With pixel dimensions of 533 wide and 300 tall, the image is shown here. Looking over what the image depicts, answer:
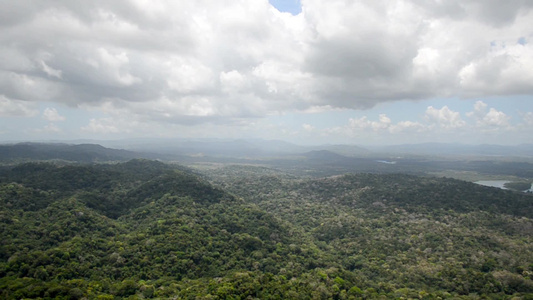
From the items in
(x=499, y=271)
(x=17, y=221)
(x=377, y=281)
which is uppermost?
(x=17, y=221)

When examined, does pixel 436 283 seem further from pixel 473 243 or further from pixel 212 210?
pixel 212 210

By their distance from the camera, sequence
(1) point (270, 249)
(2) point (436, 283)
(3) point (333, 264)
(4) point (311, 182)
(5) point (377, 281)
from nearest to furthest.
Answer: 1. (2) point (436, 283)
2. (5) point (377, 281)
3. (3) point (333, 264)
4. (1) point (270, 249)
5. (4) point (311, 182)

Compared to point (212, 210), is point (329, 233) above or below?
below

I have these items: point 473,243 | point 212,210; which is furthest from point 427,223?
point 212,210

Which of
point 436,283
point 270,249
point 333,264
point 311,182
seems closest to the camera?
point 436,283

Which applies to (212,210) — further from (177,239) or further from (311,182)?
(311,182)

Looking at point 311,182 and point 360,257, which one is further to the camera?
point 311,182

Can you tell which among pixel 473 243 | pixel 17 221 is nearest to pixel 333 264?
pixel 473 243
